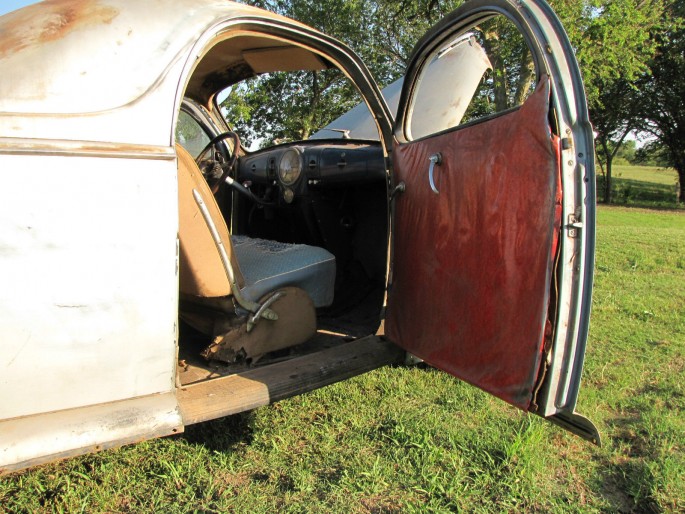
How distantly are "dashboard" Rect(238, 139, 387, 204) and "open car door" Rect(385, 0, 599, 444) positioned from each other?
0.48m

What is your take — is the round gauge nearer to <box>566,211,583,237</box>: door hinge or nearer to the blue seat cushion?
the blue seat cushion

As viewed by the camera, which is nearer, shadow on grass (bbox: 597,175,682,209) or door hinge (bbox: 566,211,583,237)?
door hinge (bbox: 566,211,583,237)

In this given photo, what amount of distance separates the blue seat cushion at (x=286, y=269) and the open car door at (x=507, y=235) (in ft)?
1.30

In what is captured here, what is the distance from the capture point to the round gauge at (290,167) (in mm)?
3497

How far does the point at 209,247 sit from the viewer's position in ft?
7.45

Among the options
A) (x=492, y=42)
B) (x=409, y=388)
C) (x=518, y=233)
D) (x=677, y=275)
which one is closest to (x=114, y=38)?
(x=518, y=233)

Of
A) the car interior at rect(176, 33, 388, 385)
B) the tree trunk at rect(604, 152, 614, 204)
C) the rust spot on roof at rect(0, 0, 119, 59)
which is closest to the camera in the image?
the rust spot on roof at rect(0, 0, 119, 59)

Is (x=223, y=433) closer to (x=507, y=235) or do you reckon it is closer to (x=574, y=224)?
(x=507, y=235)

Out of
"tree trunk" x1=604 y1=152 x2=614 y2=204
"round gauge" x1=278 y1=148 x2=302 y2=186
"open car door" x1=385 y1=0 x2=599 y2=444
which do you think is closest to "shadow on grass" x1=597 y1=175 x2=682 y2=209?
"tree trunk" x1=604 y1=152 x2=614 y2=204

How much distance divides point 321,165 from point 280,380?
1588mm

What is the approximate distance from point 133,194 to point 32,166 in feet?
0.95

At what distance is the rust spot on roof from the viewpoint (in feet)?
5.68

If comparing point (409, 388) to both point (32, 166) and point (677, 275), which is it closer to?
point (32, 166)

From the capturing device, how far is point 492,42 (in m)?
15.2
